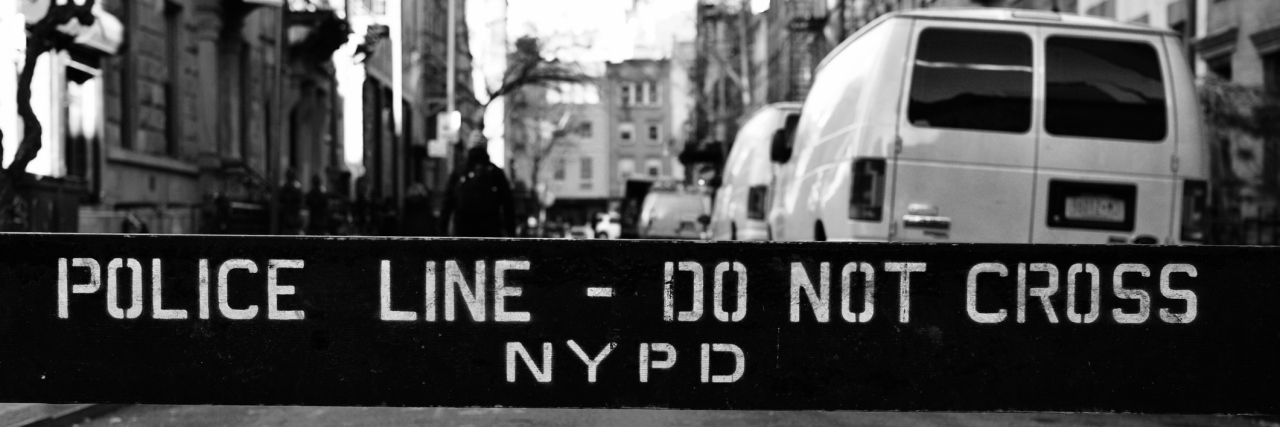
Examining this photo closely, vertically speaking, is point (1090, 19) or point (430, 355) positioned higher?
point (1090, 19)

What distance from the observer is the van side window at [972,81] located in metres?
8.74

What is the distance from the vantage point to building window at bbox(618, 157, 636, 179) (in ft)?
327

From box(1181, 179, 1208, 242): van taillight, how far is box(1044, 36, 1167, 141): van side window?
1.21ft

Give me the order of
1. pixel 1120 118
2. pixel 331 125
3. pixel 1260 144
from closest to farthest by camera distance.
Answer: pixel 1120 118, pixel 1260 144, pixel 331 125

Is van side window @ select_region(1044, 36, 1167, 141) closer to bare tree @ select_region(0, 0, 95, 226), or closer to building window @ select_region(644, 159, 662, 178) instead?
bare tree @ select_region(0, 0, 95, 226)

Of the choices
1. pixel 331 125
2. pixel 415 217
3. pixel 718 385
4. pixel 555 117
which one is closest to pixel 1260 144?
pixel 415 217

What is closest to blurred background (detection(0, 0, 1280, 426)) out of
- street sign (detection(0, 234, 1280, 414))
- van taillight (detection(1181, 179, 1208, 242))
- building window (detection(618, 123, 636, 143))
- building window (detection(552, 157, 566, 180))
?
van taillight (detection(1181, 179, 1208, 242))

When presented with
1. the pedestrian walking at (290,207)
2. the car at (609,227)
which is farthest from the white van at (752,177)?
the car at (609,227)

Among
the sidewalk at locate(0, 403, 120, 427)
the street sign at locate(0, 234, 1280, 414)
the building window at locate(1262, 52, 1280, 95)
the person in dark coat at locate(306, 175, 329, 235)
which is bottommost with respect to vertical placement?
the sidewalk at locate(0, 403, 120, 427)

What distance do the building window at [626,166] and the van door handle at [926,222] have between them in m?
90.5

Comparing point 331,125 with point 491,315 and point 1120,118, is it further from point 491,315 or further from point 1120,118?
point 491,315

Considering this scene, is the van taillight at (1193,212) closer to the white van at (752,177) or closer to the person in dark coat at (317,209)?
the white van at (752,177)

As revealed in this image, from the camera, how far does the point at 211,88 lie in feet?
70.0

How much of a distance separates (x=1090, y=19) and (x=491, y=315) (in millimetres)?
6278
